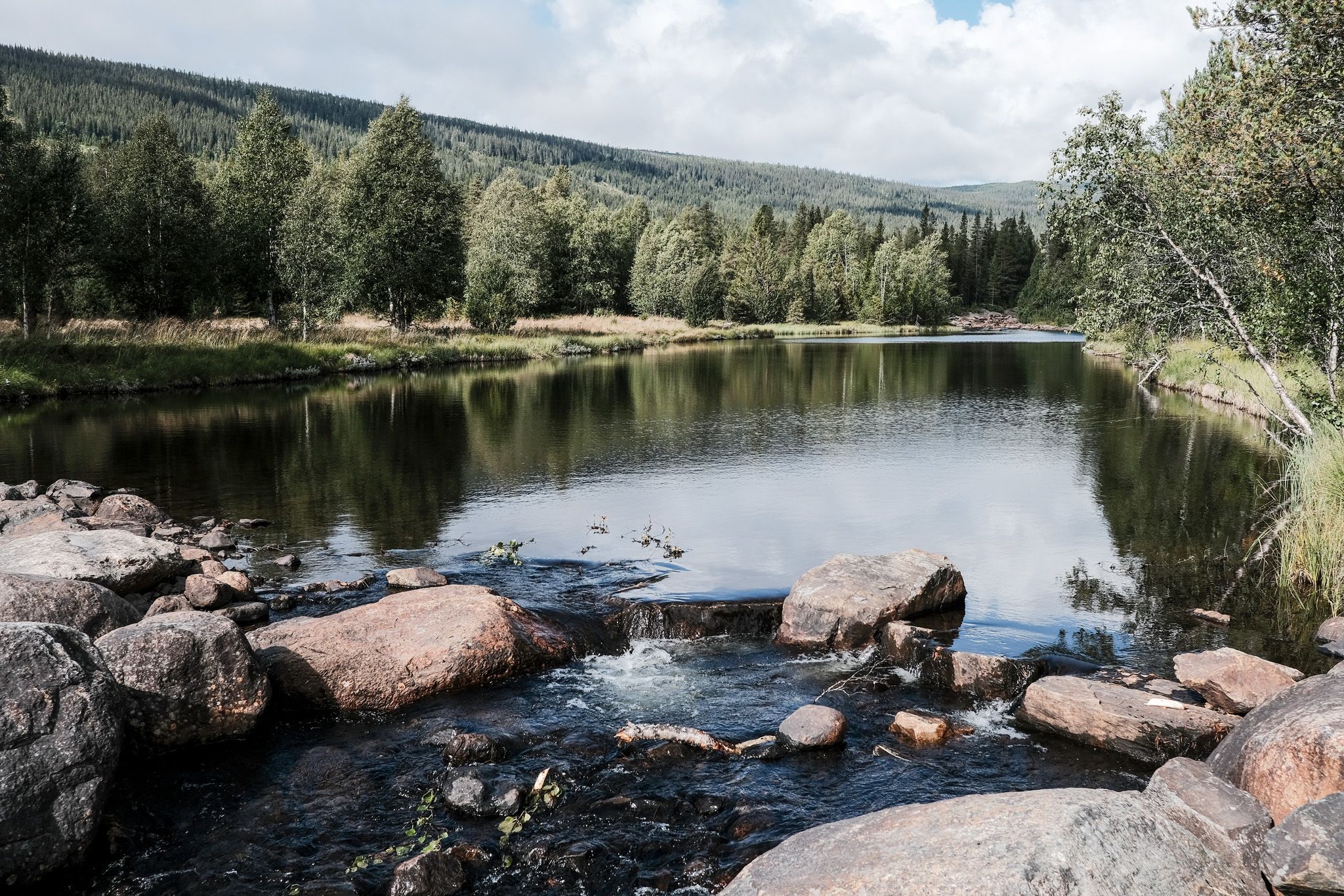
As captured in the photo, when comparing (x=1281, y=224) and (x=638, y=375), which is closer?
(x=1281, y=224)

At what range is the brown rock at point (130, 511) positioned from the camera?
18.7 meters

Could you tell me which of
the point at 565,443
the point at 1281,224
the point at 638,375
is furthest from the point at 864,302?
the point at 1281,224

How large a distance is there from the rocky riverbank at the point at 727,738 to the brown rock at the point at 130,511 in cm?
208

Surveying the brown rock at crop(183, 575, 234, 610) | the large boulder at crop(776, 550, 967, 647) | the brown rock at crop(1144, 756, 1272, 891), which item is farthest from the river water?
the brown rock at crop(1144, 756, 1272, 891)

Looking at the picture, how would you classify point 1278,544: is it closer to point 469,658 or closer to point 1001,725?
point 1001,725

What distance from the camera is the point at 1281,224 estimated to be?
16703 millimetres

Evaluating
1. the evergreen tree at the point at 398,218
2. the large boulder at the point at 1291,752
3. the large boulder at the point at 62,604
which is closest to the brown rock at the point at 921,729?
the large boulder at the point at 1291,752

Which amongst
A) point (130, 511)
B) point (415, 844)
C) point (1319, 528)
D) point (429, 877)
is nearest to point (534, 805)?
point (415, 844)

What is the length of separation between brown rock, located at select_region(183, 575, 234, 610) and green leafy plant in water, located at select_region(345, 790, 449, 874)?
6.58 meters

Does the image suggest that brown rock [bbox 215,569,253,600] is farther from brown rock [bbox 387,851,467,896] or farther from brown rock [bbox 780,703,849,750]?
brown rock [bbox 780,703,849,750]

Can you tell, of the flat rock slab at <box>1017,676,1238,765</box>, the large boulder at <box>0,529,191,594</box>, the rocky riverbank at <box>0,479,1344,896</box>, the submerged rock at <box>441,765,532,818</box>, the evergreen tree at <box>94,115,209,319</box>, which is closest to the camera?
the rocky riverbank at <box>0,479,1344,896</box>

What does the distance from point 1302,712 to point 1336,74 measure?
1046 cm

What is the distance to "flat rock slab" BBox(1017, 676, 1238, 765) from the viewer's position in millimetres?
9430

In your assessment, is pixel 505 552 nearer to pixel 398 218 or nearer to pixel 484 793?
pixel 484 793
